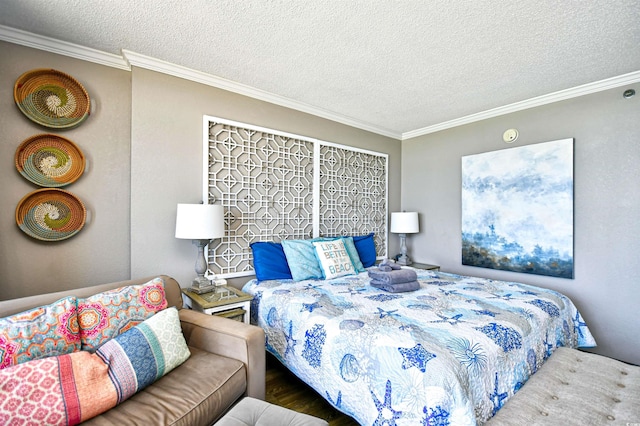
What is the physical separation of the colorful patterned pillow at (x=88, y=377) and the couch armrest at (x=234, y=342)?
0.65 feet

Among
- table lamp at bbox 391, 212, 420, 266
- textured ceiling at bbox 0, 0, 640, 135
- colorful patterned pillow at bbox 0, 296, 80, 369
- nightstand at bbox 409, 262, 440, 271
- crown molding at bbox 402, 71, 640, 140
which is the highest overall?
textured ceiling at bbox 0, 0, 640, 135

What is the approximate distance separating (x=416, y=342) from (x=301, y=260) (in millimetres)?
1549

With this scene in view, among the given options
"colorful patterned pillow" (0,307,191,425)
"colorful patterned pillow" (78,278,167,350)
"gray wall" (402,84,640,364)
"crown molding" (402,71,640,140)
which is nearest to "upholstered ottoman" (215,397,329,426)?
"colorful patterned pillow" (0,307,191,425)

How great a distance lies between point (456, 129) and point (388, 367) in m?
3.36

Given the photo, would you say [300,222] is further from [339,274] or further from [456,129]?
[456,129]

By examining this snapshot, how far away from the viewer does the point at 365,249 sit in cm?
347

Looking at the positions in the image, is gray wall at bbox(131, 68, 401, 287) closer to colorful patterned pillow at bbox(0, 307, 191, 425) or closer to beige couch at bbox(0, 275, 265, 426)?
beige couch at bbox(0, 275, 265, 426)

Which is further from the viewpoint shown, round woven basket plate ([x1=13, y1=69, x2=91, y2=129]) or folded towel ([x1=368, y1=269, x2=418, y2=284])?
folded towel ([x1=368, y1=269, x2=418, y2=284])

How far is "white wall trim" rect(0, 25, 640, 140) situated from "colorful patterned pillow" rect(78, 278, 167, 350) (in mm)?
1811

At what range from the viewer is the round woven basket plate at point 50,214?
6.52ft

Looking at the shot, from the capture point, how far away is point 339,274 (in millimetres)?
2818

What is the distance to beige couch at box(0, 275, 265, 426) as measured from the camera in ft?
3.91

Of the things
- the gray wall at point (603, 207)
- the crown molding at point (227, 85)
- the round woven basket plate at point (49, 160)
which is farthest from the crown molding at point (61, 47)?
the gray wall at point (603, 207)

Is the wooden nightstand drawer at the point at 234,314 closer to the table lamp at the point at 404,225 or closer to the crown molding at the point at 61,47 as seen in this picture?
the crown molding at the point at 61,47
